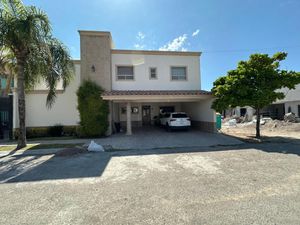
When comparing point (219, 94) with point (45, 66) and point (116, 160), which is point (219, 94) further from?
point (45, 66)

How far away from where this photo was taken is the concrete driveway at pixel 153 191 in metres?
3.59

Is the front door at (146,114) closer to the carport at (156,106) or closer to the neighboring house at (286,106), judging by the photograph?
the carport at (156,106)

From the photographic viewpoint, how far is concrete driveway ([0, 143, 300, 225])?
3594 mm

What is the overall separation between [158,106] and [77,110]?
1098 centimetres

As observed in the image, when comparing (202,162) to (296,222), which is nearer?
(296,222)

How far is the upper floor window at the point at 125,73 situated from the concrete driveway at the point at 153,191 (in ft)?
31.0

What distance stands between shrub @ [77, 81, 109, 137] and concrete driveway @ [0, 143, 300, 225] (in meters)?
6.15

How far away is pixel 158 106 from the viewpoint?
24156mm

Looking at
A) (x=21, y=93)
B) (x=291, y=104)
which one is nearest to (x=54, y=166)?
(x=21, y=93)

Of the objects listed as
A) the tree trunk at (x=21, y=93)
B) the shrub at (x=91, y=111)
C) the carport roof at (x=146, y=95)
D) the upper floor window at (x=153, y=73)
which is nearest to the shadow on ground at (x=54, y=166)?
the tree trunk at (x=21, y=93)

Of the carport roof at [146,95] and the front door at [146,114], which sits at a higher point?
the carport roof at [146,95]

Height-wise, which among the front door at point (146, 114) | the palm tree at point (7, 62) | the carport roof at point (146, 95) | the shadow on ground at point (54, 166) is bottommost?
the shadow on ground at point (54, 166)

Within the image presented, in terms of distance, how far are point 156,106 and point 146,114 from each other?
161 centimetres

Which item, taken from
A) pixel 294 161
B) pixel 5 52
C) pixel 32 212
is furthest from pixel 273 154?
pixel 5 52
